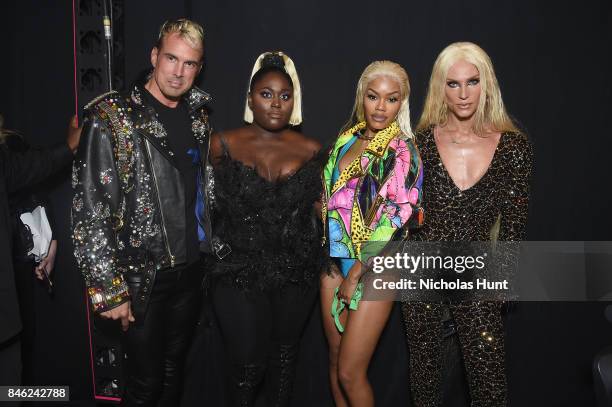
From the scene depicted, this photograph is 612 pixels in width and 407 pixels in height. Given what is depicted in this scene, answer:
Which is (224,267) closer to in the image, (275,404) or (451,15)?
(275,404)

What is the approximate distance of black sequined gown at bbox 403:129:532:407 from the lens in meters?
2.36

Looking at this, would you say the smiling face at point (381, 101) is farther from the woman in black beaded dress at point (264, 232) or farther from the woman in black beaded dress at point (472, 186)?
the woman in black beaded dress at point (264, 232)

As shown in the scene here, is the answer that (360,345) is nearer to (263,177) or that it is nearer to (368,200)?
(368,200)

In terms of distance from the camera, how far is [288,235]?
2.50 meters

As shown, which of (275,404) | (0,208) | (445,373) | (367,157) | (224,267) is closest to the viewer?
(0,208)

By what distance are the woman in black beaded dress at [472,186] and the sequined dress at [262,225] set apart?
0.56 metres

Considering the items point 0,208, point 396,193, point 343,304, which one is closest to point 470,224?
point 396,193

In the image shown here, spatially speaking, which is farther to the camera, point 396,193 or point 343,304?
point 343,304

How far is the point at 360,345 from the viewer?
92.7 inches

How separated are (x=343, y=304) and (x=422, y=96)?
136 cm

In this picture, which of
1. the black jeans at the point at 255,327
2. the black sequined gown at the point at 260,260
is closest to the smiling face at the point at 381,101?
the black sequined gown at the point at 260,260

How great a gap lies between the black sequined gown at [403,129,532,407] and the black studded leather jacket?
1.13 m

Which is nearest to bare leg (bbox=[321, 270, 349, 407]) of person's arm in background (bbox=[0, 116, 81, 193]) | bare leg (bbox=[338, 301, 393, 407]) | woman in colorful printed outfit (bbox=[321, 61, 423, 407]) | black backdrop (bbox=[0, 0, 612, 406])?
woman in colorful printed outfit (bbox=[321, 61, 423, 407])

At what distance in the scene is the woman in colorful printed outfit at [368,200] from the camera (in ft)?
7.41
